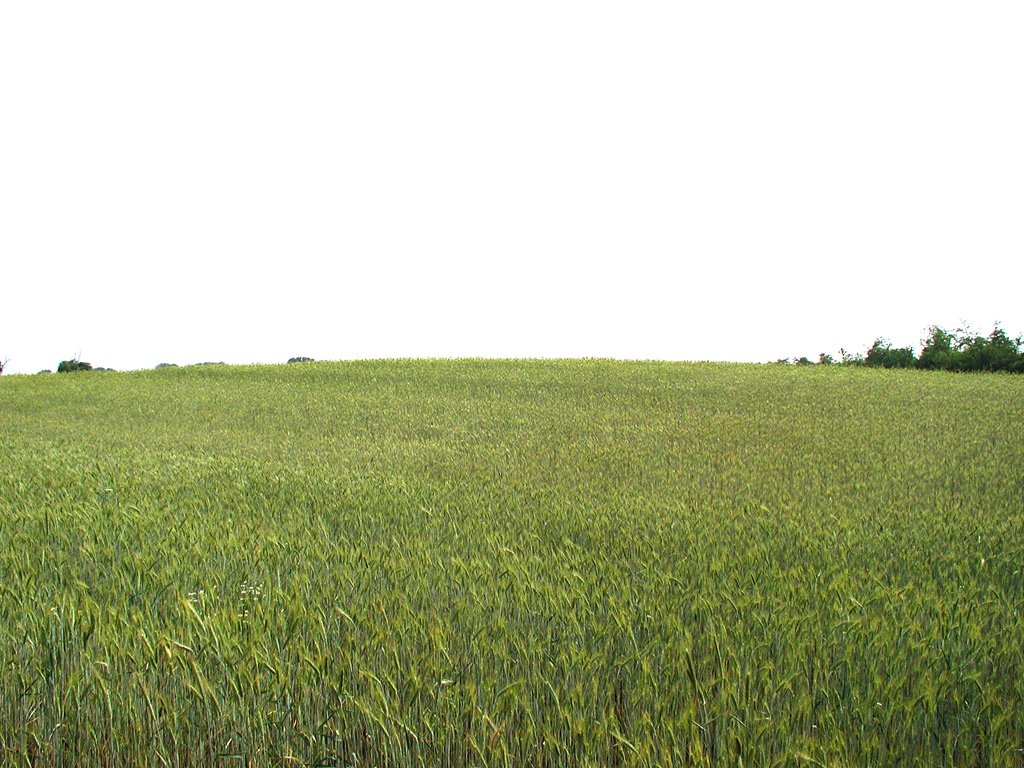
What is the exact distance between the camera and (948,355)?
24703 millimetres

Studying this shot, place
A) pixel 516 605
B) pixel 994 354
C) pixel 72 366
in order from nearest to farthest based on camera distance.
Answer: pixel 516 605, pixel 994 354, pixel 72 366

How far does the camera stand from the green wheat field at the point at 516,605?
2926 millimetres

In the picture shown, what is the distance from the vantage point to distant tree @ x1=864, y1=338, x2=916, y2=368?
26047 mm

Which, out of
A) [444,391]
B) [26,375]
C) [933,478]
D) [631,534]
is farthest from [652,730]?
[26,375]

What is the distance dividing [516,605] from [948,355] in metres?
24.7

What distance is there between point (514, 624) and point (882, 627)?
1.72m

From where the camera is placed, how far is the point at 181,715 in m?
3.02

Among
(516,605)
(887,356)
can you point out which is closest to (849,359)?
(887,356)

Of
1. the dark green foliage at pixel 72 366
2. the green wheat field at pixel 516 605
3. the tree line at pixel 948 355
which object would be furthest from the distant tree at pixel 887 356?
the dark green foliage at pixel 72 366

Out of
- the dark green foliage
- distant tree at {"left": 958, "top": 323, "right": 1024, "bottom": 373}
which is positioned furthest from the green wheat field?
the dark green foliage

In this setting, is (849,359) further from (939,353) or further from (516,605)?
(516,605)

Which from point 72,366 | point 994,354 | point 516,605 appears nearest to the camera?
point 516,605

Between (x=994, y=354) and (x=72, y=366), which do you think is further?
(x=72, y=366)

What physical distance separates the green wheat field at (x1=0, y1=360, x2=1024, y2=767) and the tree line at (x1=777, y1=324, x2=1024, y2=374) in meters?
15.2
